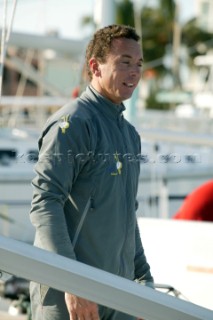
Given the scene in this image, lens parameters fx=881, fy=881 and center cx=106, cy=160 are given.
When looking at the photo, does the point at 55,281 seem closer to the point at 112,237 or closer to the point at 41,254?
the point at 41,254

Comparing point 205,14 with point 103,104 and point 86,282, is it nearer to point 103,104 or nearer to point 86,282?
point 103,104

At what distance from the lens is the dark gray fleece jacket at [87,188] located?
2.80 m

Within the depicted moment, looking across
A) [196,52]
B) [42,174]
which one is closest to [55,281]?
[42,174]

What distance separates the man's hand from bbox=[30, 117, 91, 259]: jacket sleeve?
0.16 m

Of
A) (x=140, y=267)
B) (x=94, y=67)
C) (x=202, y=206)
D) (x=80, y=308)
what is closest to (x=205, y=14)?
(x=202, y=206)

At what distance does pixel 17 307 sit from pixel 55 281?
2979mm

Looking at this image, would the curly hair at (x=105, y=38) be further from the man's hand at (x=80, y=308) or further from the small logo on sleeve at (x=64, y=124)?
the man's hand at (x=80, y=308)

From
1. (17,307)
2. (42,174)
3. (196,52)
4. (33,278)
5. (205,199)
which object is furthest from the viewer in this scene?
(196,52)

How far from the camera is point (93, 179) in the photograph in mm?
2906

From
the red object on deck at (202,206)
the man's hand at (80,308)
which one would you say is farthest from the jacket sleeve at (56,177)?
the red object on deck at (202,206)

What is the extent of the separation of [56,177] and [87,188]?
0.42ft

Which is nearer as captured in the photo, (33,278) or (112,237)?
(33,278)

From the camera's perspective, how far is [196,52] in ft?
154

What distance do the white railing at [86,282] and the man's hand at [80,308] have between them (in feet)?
1.15
